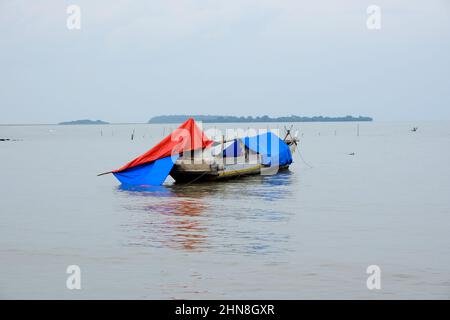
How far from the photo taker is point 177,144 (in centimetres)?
3494

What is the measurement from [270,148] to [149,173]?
11297mm

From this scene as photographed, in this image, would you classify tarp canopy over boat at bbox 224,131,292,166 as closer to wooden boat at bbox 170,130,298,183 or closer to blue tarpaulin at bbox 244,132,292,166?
blue tarpaulin at bbox 244,132,292,166

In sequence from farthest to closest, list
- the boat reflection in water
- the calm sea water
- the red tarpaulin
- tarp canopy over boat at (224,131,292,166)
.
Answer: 1. tarp canopy over boat at (224,131,292,166)
2. the red tarpaulin
3. the boat reflection in water
4. the calm sea water

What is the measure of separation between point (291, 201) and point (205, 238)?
10.4 metres

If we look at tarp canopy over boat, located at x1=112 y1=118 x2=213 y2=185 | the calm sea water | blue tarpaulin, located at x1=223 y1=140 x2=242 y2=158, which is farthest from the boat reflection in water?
blue tarpaulin, located at x1=223 y1=140 x2=242 y2=158

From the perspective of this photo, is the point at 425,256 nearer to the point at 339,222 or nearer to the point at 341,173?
the point at 339,222

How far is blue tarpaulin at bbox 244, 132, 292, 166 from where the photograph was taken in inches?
1640

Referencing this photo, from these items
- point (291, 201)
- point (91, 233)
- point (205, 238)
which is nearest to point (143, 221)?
point (91, 233)

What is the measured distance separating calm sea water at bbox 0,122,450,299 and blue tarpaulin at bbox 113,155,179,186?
83 cm

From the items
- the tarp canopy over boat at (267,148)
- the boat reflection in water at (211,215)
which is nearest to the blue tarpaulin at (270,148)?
the tarp canopy over boat at (267,148)

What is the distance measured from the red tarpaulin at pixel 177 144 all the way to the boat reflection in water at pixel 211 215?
1.57 meters

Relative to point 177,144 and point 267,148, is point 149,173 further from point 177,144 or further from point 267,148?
point 267,148

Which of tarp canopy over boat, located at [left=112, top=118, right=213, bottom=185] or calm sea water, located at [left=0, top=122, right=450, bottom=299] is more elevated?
tarp canopy over boat, located at [left=112, top=118, right=213, bottom=185]

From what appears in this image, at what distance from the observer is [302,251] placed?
18.3m
